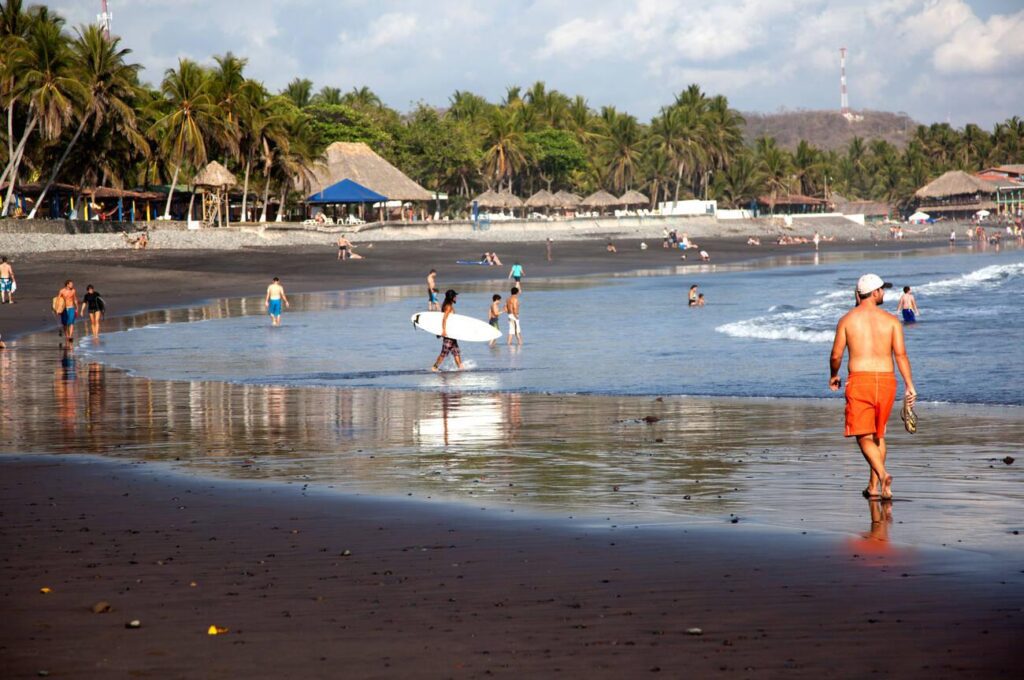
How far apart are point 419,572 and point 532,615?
42.6 inches

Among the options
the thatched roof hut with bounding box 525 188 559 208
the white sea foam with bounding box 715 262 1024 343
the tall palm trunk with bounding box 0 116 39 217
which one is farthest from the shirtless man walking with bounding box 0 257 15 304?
the thatched roof hut with bounding box 525 188 559 208

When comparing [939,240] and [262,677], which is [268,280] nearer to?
[262,677]

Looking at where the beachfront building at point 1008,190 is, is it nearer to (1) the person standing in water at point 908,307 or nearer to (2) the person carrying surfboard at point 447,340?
(1) the person standing in water at point 908,307

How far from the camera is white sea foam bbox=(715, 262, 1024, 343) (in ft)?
87.0

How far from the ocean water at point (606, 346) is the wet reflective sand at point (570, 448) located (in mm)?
1423

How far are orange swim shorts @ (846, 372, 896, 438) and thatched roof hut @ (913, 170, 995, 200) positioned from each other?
147 metres

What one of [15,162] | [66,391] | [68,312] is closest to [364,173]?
[15,162]

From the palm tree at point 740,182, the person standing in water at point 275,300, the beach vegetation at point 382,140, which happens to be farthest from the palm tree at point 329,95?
the person standing in water at point 275,300

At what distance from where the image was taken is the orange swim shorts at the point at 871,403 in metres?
8.92

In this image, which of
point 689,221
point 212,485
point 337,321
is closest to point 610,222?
point 689,221

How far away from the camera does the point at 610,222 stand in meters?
95.2

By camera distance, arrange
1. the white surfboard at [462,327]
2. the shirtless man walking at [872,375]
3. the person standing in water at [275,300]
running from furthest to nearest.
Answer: the person standing in water at [275,300]
the white surfboard at [462,327]
the shirtless man walking at [872,375]

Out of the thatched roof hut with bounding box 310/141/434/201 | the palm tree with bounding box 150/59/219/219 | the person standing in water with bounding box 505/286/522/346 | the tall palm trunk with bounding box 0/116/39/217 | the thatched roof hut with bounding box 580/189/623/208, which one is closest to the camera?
the person standing in water with bounding box 505/286/522/346

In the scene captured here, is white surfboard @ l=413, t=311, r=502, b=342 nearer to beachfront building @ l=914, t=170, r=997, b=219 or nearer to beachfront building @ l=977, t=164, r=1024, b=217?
beachfront building @ l=977, t=164, r=1024, b=217
